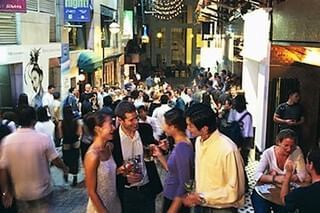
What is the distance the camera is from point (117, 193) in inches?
187

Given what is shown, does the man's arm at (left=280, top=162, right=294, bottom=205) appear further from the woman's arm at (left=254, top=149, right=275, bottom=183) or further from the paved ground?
the paved ground

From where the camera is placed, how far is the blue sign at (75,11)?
18.0 metres

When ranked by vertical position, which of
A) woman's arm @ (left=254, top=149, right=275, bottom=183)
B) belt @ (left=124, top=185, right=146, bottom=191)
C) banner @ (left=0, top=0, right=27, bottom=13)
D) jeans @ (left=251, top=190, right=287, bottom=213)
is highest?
banner @ (left=0, top=0, right=27, bottom=13)

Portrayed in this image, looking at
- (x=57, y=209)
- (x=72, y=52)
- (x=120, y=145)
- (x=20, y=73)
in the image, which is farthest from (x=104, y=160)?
(x=72, y=52)

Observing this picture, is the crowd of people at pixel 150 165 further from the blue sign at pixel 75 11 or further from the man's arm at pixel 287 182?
the blue sign at pixel 75 11

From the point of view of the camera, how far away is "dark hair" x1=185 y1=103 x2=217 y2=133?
13.1ft

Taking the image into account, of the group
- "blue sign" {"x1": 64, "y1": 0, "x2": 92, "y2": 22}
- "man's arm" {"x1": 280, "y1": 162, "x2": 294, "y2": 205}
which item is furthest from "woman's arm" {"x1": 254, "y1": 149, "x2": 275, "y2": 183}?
"blue sign" {"x1": 64, "y1": 0, "x2": 92, "y2": 22}

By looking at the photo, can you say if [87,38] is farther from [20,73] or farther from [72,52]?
[20,73]

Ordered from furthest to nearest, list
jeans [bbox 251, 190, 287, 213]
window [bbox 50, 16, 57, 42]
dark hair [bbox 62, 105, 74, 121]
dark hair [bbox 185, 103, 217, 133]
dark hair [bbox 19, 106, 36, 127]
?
1. window [bbox 50, 16, 57, 42]
2. dark hair [bbox 62, 105, 74, 121]
3. jeans [bbox 251, 190, 287, 213]
4. dark hair [bbox 19, 106, 36, 127]
5. dark hair [bbox 185, 103, 217, 133]

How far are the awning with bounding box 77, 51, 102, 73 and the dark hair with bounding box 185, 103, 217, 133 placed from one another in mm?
18603

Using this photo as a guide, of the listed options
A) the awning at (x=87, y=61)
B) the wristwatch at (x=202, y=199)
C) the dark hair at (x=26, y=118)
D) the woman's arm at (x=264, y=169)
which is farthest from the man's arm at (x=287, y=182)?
the awning at (x=87, y=61)

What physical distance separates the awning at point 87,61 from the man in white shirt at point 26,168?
674 inches

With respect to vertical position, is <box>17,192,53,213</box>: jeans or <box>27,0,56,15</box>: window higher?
<box>27,0,56,15</box>: window

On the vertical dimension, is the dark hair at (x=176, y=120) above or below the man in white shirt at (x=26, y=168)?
above
